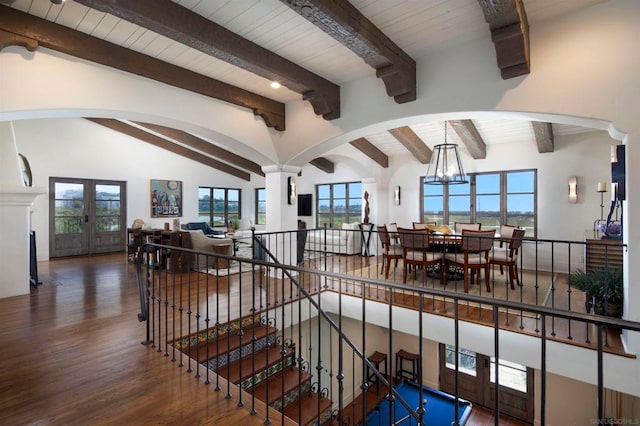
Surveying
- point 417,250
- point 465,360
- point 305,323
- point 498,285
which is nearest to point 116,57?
point 305,323

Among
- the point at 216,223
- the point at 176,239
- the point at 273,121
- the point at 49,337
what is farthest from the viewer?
the point at 216,223

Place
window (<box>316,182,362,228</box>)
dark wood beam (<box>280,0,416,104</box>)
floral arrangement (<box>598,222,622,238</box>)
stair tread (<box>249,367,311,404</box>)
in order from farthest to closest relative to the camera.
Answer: window (<box>316,182,362,228</box>), floral arrangement (<box>598,222,622,238</box>), stair tread (<box>249,367,311,404</box>), dark wood beam (<box>280,0,416,104</box>)

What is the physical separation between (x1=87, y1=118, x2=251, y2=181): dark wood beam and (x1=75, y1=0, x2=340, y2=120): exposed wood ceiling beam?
702 cm

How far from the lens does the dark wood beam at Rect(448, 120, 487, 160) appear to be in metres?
6.14

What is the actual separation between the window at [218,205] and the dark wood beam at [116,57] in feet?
23.3

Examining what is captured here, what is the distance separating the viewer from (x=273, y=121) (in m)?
5.50

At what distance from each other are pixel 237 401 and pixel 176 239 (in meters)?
4.86

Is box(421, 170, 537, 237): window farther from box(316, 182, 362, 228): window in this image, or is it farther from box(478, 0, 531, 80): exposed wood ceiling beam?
box(478, 0, 531, 80): exposed wood ceiling beam

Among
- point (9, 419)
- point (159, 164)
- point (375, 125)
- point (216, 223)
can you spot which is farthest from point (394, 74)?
point (216, 223)

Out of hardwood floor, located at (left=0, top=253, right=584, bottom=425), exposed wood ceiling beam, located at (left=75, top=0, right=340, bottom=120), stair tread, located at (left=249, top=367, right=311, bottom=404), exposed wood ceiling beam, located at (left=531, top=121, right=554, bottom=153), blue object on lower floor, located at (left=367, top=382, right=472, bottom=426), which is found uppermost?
exposed wood ceiling beam, located at (left=75, top=0, right=340, bottom=120)

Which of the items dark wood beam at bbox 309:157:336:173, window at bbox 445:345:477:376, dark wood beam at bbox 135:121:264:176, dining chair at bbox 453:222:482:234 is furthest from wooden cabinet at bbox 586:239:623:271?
dark wood beam at bbox 135:121:264:176

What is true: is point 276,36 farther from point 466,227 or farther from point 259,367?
point 466,227

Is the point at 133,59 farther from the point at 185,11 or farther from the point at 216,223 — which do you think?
the point at 216,223

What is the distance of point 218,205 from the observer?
12070 millimetres
